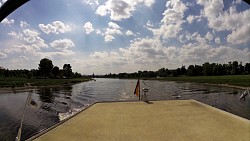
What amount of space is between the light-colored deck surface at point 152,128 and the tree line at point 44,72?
344 ft

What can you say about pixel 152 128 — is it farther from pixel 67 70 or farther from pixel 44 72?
pixel 67 70

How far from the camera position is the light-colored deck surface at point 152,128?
7828mm

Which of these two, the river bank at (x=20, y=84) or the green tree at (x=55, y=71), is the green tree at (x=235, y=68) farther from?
the green tree at (x=55, y=71)

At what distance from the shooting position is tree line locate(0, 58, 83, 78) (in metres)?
109

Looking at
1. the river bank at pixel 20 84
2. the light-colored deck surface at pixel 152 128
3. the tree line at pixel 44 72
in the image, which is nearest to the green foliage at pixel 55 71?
the tree line at pixel 44 72

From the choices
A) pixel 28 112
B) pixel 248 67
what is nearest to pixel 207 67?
pixel 248 67

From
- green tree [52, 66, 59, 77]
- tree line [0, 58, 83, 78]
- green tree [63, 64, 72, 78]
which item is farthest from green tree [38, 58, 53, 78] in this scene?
green tree [63, 64, 72, 78]

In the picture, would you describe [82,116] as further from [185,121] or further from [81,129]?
[185,121]

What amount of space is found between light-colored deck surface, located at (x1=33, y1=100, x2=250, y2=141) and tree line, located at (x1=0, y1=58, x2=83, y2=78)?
105 meters

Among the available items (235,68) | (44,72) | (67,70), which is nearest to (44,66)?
(44,72)

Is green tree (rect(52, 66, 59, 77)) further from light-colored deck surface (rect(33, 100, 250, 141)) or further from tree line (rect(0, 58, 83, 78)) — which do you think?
light-colored deck surface (rect(33, 100, 250, 141))

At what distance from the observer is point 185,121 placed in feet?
33.7

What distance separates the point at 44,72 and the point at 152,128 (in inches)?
4310

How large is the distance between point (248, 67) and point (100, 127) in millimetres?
129577
